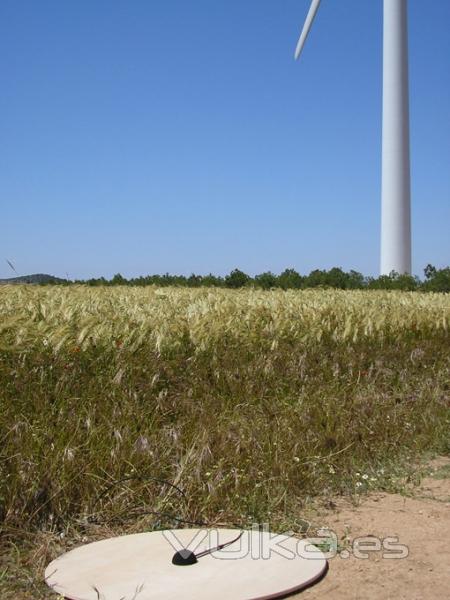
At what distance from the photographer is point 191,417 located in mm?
4980

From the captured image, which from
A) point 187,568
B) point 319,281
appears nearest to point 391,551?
point 187,568

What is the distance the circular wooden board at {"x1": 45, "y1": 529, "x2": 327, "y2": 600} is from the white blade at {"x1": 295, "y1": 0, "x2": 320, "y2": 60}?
1897cm

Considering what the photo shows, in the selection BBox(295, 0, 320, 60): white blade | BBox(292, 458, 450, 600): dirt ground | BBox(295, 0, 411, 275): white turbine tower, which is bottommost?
BBox(292, 458, 450, 600): dirt ground

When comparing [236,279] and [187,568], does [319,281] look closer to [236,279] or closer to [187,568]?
[236,279]

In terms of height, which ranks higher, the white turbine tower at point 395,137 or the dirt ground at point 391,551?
the white turbine tower at point 395,137

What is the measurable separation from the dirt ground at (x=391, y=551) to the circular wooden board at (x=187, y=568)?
125mm

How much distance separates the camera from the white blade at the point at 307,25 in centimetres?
2049

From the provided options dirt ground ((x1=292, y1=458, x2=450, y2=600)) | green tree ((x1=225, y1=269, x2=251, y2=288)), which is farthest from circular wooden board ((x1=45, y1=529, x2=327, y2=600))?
green tree ((x1=225, y1=269, x2=251, y2=288))

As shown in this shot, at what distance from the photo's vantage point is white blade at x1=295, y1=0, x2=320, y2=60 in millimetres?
20494

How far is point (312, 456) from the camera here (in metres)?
4.73

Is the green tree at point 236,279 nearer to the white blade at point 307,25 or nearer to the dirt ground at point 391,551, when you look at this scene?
the white blade at point 307,25

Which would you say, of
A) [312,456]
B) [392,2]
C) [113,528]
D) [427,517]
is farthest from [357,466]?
[392,2]

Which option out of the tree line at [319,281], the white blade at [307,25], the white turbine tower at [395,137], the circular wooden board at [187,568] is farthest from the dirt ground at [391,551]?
the white blade at [307,25]

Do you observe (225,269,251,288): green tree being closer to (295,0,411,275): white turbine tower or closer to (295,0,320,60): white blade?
(295,0,411,275): white turbine tower
